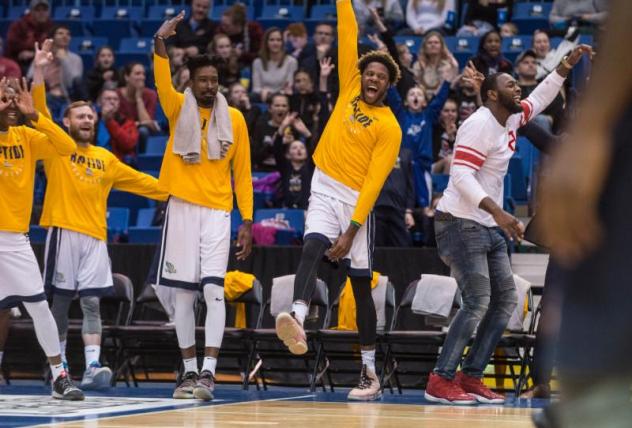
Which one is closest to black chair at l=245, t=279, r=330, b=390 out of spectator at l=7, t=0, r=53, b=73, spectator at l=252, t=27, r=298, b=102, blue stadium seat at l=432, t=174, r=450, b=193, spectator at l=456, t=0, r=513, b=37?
blue stadium seat at l=432, t=174, r=450, b=193

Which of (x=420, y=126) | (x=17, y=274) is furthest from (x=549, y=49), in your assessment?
(x=17, y=274)

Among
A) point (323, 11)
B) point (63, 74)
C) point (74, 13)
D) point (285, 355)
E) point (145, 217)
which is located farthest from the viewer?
point (74, 13)

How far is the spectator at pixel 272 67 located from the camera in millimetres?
14117

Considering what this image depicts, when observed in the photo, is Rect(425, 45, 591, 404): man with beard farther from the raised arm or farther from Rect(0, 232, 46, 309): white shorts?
Rect(0, 232, 46, 309): white shorts

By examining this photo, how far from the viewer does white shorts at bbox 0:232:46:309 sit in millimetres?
7340

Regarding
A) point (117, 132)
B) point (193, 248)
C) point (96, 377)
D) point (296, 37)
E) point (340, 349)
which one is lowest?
point (340, 349)

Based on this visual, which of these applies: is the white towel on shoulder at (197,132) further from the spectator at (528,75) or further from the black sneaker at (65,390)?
the spectator at (528,75)

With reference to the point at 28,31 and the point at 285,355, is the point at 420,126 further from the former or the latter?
the point at 28,31

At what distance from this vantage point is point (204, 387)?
7.47 meters

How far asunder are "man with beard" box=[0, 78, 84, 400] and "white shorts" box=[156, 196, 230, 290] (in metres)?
0.83

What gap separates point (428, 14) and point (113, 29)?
4750 mm

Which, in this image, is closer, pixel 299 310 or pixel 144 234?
pixel 299 310

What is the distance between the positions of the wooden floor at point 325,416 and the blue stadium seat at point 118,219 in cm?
488

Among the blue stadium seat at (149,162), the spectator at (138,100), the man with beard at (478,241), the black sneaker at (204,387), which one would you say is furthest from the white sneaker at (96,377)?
the spectator at (138,100)
